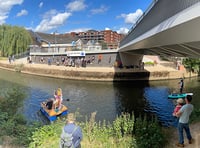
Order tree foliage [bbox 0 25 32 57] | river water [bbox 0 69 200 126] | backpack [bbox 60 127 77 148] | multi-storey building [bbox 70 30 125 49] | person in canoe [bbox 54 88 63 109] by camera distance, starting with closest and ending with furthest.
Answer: backpack [bbox 60 127 77 148] < person in canoe [bbox 54 88 63 109] < river water [bbox 0 69 200 126] < tree foliage [bbox 0 25 32 57] < multi-storey building [bbox 70 30 125 49]

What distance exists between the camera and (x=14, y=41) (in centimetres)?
6338

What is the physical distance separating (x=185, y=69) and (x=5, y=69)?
3384 centimetres

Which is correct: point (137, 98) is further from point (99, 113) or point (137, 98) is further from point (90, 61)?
point (90, 61)

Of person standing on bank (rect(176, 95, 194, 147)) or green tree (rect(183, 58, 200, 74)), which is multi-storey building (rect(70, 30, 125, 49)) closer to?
green tree (rect(183, 58, 200, 74))

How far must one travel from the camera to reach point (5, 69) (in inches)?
2062

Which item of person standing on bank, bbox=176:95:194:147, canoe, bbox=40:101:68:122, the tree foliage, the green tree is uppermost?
the tree foliage

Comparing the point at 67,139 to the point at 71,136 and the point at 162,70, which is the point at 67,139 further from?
the point at 162,70

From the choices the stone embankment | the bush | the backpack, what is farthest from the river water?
the backpack

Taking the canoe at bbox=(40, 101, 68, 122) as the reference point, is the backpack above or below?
above

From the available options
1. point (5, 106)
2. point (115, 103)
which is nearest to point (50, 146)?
point (5, 106)

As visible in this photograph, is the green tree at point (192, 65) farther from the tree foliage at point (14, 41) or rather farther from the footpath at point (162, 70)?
the tree foliage at point (14, 41)

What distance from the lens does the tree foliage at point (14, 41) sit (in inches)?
2480

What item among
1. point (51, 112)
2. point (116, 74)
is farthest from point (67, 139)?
point (116, 74)

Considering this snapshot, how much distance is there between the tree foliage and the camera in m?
63.0
